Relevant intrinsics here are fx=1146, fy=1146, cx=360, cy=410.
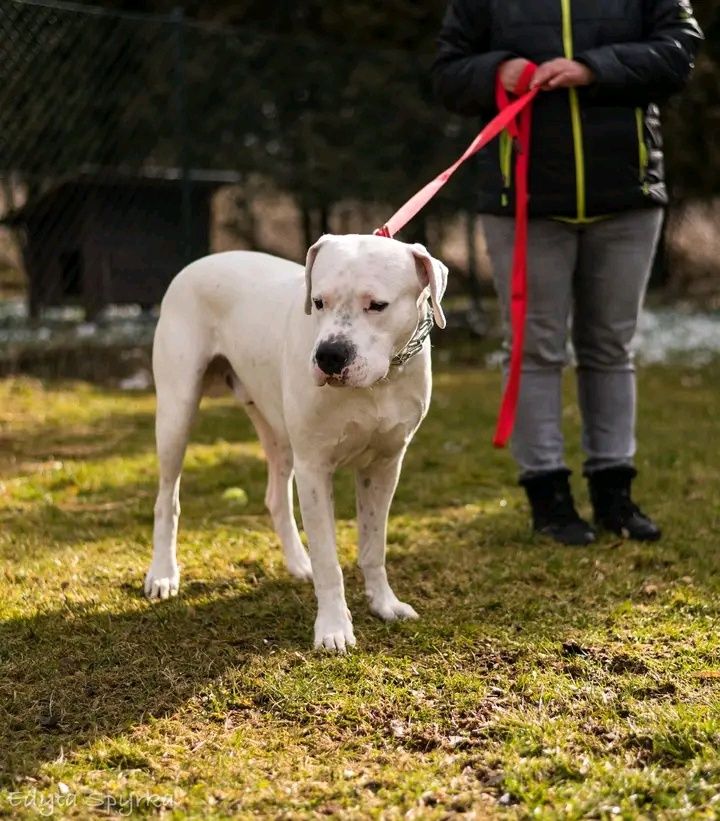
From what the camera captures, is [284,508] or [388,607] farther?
[284,508]

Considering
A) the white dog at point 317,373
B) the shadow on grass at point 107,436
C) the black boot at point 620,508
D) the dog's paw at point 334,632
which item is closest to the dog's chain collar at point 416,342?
the white dog at point 317,373

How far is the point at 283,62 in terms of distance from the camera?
953 cm

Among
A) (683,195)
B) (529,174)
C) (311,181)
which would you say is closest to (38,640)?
(529,174)

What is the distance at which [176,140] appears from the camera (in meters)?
8.68

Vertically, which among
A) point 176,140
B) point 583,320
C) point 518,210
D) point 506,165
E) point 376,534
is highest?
point 506,165

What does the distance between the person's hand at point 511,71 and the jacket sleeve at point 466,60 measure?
0.17 feet

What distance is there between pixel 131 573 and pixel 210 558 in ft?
1.02

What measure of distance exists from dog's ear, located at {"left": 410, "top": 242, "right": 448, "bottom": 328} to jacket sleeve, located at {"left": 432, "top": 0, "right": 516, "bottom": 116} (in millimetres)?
1327

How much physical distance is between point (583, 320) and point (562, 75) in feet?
2.97

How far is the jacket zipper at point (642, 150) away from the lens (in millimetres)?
4066

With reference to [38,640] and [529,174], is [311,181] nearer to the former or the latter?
[529,174]

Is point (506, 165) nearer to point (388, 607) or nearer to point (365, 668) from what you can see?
point (388, 607)

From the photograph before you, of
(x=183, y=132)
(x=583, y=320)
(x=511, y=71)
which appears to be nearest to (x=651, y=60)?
(x=511, y=71)

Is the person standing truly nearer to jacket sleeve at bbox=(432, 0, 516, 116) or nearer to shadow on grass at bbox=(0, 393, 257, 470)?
jacket sleeve at bbox=(432, 0, 516, 116)
